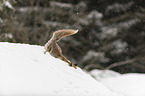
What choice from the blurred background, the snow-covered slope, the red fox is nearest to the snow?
the blurred background

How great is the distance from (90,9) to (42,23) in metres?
1.81

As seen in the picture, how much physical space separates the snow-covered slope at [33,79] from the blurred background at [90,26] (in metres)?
6.30

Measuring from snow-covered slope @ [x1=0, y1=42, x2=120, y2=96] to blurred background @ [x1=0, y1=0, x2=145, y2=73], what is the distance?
6299 mm

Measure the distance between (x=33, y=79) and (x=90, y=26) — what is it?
695cm

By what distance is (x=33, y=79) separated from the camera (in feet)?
3.12

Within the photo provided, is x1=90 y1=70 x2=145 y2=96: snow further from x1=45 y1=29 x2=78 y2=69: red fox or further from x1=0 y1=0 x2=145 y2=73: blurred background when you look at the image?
x1=45 y1=29 x2=78 y2=69: red fox

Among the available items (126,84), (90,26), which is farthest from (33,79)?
(90,26)

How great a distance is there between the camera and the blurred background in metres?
7.62

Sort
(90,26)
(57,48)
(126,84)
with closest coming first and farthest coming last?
(57,48) < (126,84) < (90,26)

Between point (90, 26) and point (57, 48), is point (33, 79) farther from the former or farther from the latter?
point (90, 26)

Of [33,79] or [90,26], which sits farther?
[90,26]

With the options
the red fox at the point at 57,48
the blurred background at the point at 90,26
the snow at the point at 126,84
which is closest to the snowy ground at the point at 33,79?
the red fox at the point at 57,48

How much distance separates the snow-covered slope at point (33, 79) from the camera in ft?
2.86

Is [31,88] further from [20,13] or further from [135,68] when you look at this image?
[135,68]
